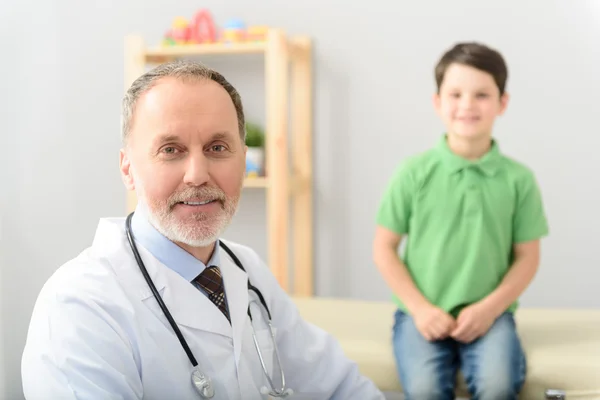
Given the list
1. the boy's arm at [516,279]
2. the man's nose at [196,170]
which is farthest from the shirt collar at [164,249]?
the boy's arm at [516,279]

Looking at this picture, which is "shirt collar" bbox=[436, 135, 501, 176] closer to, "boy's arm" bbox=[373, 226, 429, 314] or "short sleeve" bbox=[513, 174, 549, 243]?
"short sleeve" bbox=[513, 174, 549, 243]

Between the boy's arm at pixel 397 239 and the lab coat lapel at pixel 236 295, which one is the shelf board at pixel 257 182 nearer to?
the boy's arm at pixel 397 239

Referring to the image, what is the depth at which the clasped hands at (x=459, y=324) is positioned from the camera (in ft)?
5.25

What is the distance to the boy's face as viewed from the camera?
1656 mm

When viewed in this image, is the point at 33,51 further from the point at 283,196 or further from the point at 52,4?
the point at 283,196

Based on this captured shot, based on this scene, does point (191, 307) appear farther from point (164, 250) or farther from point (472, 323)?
point (472, 323)

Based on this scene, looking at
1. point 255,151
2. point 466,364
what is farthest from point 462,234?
point 255,151

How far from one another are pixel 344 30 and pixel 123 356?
6.40 ft

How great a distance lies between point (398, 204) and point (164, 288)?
2.86 ft

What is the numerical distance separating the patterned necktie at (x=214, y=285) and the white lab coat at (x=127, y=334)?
1 cm

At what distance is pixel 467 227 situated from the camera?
1667 mm

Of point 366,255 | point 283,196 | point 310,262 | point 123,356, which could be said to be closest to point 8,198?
point 283,196

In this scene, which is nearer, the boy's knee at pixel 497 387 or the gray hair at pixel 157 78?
the gray hair at pixel 157 78

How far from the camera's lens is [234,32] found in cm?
250
